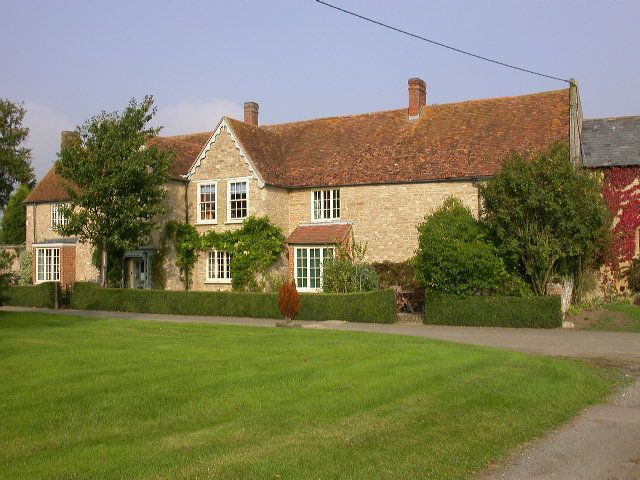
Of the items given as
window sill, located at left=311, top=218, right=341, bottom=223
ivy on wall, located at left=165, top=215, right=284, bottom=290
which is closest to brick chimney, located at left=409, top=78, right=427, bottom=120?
window sill, located at left=311, top=218, right=341, bottom=223

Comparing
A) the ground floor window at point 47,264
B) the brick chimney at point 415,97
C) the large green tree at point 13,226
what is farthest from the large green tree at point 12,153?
the brick chimney at point 415,97

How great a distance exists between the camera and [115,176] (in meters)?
28.9

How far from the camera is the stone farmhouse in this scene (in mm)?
29703

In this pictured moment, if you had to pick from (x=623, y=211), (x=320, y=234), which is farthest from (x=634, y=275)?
(x=320, y=234)

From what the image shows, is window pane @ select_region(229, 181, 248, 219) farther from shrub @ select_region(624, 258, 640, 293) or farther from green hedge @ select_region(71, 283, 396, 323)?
shrub @ select_region(624, 258, 640, 293)

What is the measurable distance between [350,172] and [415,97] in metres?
5.35

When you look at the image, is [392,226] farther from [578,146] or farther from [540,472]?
[540,472]

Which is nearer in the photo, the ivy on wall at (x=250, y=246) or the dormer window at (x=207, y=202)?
the ivy on wall at (x=250, y=246)

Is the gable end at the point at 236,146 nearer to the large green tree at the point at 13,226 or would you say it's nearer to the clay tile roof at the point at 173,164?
the clay tile roof at the point at 173,164

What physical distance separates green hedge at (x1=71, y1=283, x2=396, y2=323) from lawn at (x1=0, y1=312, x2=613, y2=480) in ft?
27.6

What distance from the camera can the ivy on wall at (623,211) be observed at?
30234mm

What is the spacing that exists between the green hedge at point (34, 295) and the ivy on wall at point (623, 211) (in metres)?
24.2

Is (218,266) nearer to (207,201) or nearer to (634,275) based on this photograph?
(207,201)

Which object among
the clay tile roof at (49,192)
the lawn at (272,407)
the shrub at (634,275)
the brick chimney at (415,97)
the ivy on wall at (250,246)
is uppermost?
the brick chimney at (415,97)
